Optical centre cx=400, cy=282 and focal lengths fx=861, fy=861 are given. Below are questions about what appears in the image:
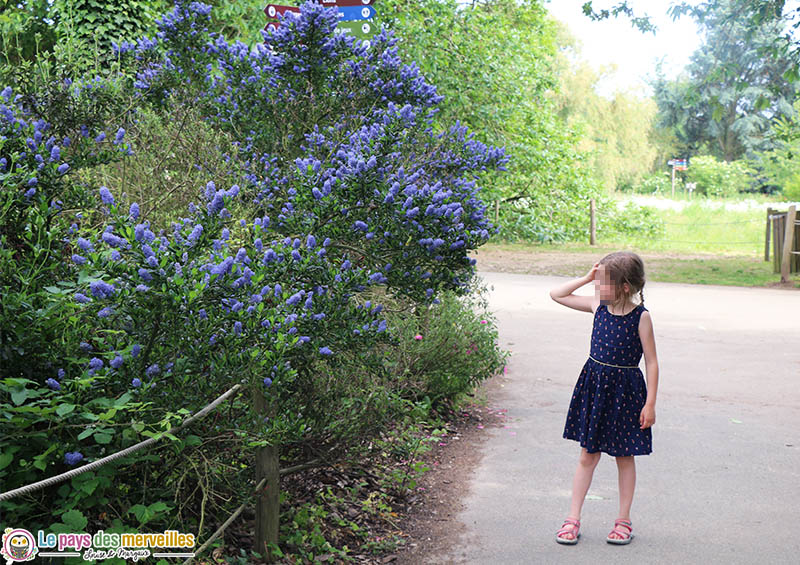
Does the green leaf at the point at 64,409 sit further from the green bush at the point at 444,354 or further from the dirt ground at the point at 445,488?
the green bush at the point at 444,354

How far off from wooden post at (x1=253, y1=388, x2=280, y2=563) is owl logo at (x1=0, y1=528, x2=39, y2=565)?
3.60ft

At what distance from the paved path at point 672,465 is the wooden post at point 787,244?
21.3 feet

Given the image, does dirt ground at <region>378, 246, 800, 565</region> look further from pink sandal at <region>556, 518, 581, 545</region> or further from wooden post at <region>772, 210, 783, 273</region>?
wooden post at <region>772, 210, 783, 273</region>

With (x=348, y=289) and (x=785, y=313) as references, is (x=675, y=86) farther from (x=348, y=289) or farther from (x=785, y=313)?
(x=348, y=289)

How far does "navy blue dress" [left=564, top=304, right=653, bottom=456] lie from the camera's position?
4.49 metres

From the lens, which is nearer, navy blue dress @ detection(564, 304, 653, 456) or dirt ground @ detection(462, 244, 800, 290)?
navy blue dress @ detection(564, 304, 653, 456)

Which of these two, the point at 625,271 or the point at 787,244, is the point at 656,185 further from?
the point at 625,271

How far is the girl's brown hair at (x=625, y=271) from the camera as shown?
4.48 metres

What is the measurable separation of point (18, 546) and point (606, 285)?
3.02m

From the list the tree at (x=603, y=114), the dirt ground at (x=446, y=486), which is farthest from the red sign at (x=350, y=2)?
the tree at (x=603, y=114)

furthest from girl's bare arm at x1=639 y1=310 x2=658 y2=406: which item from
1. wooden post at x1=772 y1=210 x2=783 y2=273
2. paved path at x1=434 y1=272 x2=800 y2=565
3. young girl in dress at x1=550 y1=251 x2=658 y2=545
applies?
wooden post at x1=772 y1=210 x2=783 y2=273

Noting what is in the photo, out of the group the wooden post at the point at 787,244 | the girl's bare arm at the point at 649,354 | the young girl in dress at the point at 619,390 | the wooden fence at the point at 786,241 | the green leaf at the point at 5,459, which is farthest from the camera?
the wooden fence at the point at 786,241

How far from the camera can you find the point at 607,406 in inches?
179

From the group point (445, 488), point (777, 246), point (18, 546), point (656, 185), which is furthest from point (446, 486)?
point (656, 185)
